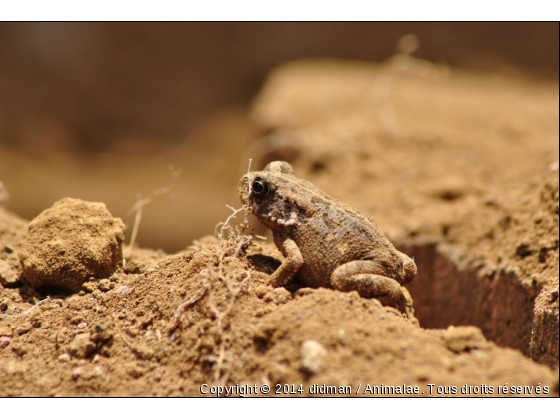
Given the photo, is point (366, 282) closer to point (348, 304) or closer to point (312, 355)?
point (348, 304)

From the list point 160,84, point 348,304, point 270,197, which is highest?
point 160,84

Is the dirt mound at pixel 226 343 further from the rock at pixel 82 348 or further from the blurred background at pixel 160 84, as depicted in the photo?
the blurred background at pixel 160 84

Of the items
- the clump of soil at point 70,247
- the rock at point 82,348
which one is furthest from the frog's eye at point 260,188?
the rock at point 82,348

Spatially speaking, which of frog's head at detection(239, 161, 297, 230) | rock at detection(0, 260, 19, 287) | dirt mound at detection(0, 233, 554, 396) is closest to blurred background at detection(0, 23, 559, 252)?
rock at detection(0, 260, 19, 287)

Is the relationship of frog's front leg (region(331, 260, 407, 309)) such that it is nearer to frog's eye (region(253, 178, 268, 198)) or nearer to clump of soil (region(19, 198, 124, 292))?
frog's eye (region(253, 178, 268, 198))

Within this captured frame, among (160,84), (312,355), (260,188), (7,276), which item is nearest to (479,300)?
(260,188)

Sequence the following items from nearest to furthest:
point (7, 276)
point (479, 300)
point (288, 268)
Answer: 1. point (288, 268)
2. point (7, 276)
3. point (479, 300)
